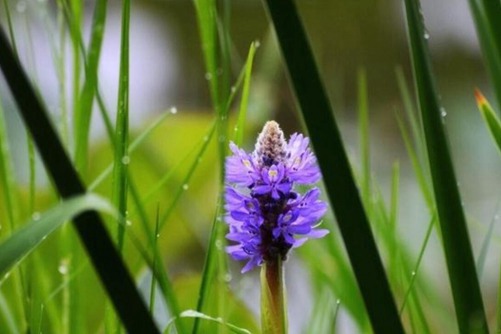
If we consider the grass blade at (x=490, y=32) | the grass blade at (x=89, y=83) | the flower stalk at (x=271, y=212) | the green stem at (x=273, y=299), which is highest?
the grass blade at (x=89, y=83)

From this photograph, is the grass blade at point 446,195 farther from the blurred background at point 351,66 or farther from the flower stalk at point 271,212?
the blurred background at point 351,66

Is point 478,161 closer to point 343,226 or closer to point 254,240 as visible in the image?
point 254,240

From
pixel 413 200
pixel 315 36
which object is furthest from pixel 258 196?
pixel 315 36

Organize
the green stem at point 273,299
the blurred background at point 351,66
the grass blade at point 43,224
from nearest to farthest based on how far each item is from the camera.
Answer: the grass blade at point 43,224 → the green stem at point 273,299 → the blurred background at point 351,66

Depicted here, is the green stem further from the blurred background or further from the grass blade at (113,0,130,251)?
the blurred background

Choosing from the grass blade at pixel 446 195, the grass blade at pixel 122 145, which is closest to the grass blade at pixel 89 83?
the grass blade at pixel 122 145

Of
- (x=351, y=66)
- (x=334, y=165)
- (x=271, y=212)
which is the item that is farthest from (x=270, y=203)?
(x=351, y=66)

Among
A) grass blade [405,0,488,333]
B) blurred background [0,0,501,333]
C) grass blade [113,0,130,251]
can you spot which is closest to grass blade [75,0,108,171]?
grass blade [113,0,130,251]
